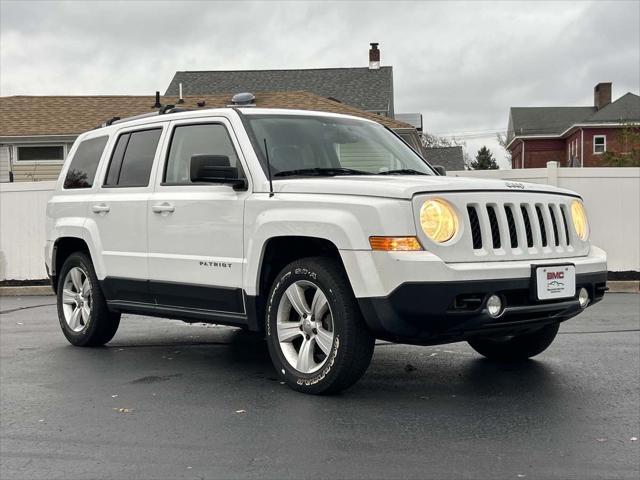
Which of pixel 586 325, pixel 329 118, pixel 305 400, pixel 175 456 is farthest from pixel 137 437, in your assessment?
pixel 586 325

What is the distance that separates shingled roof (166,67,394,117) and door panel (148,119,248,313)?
3219 cm

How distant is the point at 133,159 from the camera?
6.82 m

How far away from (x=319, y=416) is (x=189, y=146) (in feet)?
8.56

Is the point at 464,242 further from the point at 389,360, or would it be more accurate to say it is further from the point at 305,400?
the point at 389,360

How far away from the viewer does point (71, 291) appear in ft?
24.6

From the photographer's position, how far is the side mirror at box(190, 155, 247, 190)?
17.9ft

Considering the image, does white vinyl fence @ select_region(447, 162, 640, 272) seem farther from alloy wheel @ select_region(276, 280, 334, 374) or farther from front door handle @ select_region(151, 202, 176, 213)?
alloy wheel @ select_region(276, 280, 334, 374)

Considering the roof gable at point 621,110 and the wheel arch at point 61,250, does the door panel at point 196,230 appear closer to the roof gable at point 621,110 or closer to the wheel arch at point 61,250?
the wheel arch at point 61,250

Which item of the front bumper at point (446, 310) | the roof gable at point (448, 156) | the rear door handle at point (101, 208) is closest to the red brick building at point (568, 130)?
the roof gable at point (448, 156)

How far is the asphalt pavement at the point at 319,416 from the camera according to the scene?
384 centimetres

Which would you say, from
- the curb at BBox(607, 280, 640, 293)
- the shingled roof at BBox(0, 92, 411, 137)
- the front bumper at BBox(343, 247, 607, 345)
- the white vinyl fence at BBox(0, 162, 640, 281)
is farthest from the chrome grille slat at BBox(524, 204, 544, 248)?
the shingled roof at BBox(0, 92, 411, 137)

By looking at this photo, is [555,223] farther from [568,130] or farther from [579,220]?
[568,130]

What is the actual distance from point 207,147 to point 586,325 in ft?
14.9

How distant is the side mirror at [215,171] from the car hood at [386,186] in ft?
1.01
